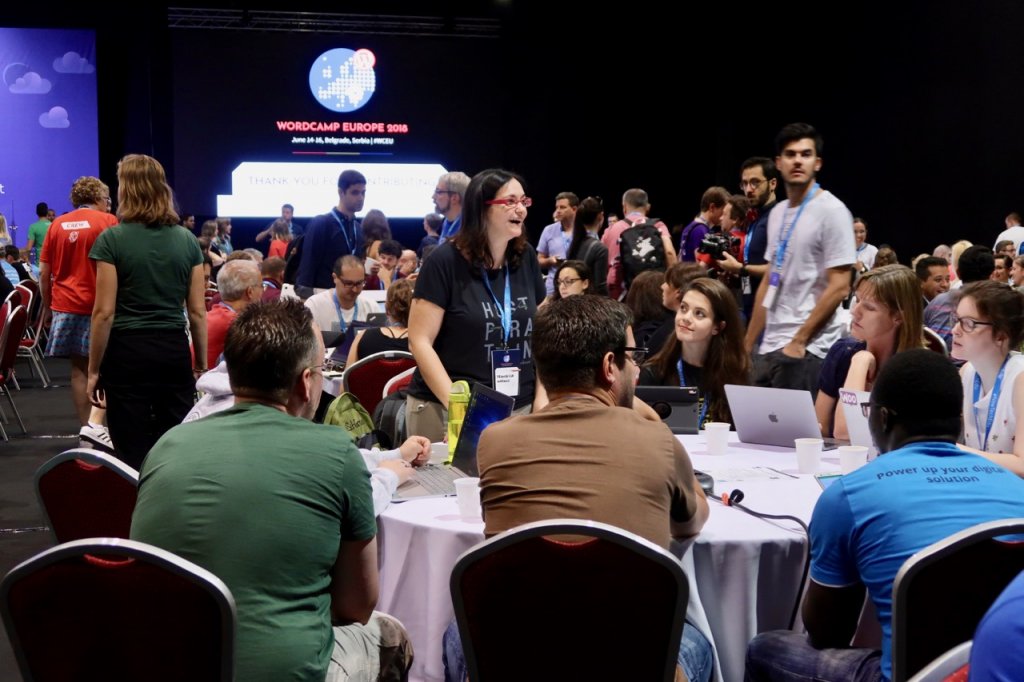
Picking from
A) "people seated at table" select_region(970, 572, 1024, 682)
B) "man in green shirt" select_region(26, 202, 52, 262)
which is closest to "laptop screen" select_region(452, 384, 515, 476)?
"people seated at table" select_region(970, 572, 1024, 682)

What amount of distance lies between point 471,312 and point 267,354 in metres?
1.57

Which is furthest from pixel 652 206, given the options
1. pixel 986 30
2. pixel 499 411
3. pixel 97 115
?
pixel 499 411

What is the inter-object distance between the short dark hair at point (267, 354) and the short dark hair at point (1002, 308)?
2091mm

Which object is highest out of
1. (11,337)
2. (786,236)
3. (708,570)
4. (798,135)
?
(798,135)

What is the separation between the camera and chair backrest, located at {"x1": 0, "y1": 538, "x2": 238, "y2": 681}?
175 centimetres

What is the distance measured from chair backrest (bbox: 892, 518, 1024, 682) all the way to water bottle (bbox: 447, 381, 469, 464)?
1547 millimetres

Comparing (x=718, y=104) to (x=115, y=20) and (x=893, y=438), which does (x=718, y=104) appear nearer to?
(x=115, y=20)

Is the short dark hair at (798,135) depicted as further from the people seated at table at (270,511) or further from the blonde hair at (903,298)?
the people seated at table at (270,511)

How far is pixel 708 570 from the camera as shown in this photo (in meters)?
2.52

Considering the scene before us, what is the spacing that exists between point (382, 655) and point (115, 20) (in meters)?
15.8

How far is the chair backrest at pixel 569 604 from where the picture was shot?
187 centimetres

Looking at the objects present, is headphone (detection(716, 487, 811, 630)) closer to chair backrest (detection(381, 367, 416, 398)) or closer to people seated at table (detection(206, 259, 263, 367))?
chair backrest (detection(381, 367, 416, 398))

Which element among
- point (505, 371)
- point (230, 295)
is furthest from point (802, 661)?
point (230, 295)

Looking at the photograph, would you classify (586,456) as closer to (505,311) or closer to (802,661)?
(802,661)
